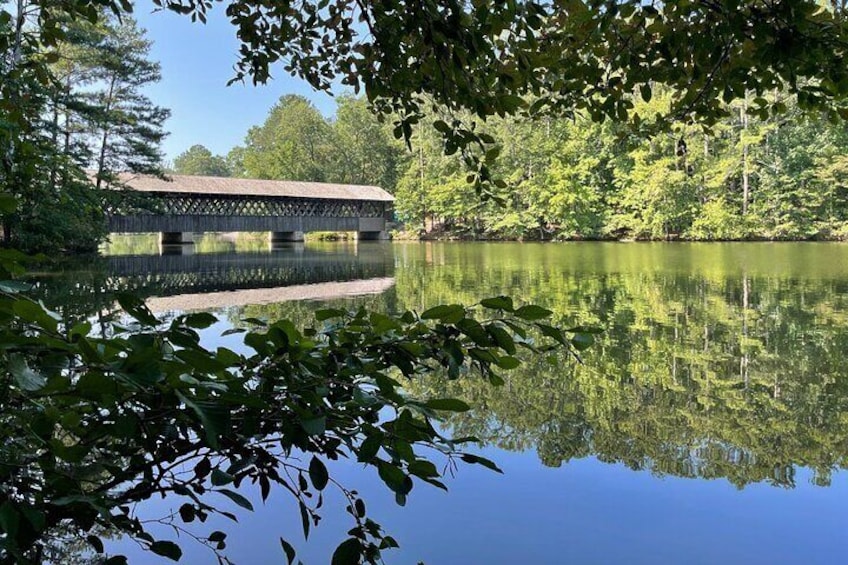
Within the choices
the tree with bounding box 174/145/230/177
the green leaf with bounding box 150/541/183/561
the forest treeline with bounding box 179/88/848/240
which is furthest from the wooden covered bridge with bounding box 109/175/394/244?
the tree with bounding box 174/145/230/177

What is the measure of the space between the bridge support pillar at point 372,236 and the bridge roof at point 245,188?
2632mm

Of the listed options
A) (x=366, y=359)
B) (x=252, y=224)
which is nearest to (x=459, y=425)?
(x=366, y=359)

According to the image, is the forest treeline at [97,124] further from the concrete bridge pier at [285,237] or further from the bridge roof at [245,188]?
the concrete bridge pier at [285,237]

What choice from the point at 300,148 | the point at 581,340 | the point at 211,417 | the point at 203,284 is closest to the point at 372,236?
the point at 300,148

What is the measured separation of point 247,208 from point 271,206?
2692 millimetres

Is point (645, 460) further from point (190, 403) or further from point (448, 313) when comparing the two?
point (190, 403)

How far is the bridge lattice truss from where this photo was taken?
109ft

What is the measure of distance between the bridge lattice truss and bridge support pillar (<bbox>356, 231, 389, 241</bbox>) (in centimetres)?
125

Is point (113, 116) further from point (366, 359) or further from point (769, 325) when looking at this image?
point (366, 359)

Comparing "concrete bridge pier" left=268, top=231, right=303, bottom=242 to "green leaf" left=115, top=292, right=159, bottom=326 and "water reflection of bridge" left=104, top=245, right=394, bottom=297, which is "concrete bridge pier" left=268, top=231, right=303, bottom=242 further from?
"green leaf" left=115, top=292, right=159, bottom=326

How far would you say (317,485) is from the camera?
96 centimetres

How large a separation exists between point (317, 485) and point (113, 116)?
2323 centimetres

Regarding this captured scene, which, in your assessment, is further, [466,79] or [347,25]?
[347,25]

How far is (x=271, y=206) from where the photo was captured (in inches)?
1570
